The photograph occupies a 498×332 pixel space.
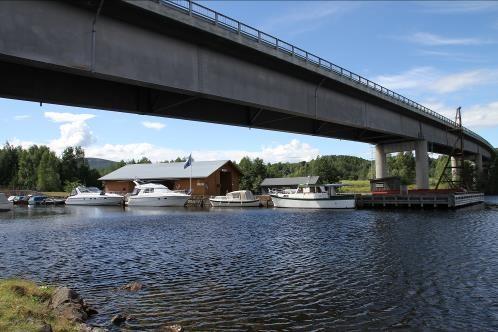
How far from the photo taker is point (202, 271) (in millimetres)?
18938

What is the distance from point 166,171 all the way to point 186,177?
30.7 ft

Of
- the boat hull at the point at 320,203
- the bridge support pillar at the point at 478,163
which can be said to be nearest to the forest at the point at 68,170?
the bridge support pillar at the point at 478,163

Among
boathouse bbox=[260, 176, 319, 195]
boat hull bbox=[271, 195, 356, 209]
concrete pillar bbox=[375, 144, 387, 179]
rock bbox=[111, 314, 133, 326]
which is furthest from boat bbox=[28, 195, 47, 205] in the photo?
rock bbox=[111, 314, 133, 326]

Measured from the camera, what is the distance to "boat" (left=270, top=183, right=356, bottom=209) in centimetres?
5916

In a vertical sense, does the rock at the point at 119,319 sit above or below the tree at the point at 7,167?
below

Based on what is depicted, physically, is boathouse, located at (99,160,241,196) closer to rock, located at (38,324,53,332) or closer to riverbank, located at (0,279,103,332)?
riverbank, located at (0,279,103,332)

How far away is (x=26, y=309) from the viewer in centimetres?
1076

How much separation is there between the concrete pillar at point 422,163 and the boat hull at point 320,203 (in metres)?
11.7

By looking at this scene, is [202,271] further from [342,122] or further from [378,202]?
[378,202]

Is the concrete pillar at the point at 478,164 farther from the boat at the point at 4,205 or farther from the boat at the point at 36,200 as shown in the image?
the boat at the point at 4,205

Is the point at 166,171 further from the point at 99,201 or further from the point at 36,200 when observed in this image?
the point at 36,200

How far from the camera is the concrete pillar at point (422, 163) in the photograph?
60406 millimetres

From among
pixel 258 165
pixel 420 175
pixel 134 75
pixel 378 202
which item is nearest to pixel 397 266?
pixel 134 75

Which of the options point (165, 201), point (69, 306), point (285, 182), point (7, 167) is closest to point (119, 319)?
point (69, 306)
